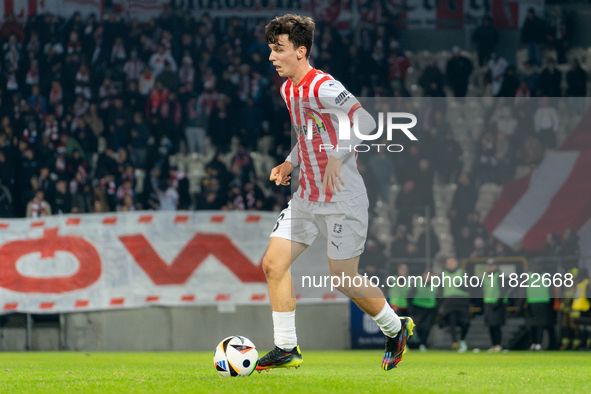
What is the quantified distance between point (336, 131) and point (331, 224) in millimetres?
611

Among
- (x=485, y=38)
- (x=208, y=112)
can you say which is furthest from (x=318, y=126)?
(x=485, y=38)

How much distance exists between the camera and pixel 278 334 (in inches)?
210

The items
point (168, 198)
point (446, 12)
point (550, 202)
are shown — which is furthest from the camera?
point (446, 12)

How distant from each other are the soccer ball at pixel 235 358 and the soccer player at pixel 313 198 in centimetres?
21

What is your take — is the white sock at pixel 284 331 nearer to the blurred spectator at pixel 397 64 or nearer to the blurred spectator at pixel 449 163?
the blurred spectator at pixel 449 163

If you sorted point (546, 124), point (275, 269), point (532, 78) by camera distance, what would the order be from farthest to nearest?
point (532, 78), point (546, 124), point (275, 269)

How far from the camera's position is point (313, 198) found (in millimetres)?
5410

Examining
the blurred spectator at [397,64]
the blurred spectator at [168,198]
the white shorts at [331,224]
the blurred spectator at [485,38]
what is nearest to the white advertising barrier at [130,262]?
the blurred spectator at [168,198]

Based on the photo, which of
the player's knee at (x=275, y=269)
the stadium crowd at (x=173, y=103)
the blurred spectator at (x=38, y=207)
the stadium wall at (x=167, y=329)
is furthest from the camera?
the stadium crowd at (x=173, y=103)

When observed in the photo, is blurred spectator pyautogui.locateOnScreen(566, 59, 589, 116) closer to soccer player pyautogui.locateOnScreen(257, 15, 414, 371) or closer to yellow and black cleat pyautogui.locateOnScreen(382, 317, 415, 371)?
yellow and black cleat pyautogui.locateOnScreen(382, 317, 415, 371)

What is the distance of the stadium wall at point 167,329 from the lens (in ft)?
43.2

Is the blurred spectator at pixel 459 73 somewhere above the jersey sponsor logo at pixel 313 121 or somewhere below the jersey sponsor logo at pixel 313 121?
above

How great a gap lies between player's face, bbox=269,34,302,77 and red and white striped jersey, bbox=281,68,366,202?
13cm

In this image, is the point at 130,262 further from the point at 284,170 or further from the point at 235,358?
the point at 235,358
